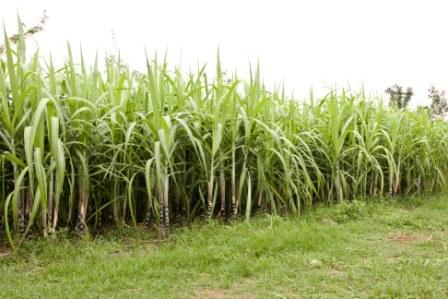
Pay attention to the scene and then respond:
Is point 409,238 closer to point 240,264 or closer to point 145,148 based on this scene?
point 240,264

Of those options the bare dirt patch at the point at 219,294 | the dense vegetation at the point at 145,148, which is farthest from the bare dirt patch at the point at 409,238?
the bare dirt patch at the point at 219,294

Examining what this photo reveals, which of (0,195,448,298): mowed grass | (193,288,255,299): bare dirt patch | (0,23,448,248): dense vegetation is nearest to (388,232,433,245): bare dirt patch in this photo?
(0,195,448,298): mowed grass

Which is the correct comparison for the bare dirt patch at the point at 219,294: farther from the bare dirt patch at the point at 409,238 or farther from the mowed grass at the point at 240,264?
the bare dirt patch at the point at 409,238

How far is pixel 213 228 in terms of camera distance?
305 cm

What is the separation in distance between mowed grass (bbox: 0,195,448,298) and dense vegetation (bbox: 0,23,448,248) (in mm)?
166

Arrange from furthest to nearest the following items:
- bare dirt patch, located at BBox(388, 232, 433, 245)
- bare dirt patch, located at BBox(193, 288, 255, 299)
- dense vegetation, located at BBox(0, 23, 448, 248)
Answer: bare dirt patch, located at BBox(388, 232, 433, 245)
dense vegetation, located at BBox(0, 23, 448, 248)
bare dirt patch, located at BBox(193, 288, 255, 299)

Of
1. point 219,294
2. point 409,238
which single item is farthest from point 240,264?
point 409,238

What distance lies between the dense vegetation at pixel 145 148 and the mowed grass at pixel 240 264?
0.17 m

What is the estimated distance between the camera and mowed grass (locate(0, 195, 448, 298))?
2111 mm

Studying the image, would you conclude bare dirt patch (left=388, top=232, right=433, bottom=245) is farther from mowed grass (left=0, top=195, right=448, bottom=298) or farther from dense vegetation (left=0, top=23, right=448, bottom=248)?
dense vegetation (left=0, top=23, right=448, bottom=248)

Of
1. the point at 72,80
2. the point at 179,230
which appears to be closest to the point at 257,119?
the point at 179,230

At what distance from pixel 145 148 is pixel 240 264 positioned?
962mm

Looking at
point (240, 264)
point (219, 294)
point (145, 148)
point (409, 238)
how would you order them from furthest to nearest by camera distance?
point (409, 238), point (145, 148), point (240, 264), point (219, 294)

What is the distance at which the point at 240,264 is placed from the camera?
242cm
